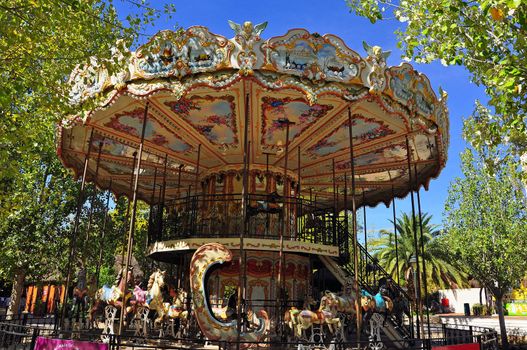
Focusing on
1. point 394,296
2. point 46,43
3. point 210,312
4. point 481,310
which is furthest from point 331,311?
point 481,310

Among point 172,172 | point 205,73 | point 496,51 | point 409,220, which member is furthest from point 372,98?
point 409,220

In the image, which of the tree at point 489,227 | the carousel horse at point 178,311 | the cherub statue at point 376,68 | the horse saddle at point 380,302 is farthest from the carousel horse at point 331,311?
the tree at point 489,227

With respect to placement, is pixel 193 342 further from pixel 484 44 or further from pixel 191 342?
pixel 484 44

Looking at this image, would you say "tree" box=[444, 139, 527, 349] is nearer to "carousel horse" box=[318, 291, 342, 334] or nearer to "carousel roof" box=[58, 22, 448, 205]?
"carousel roof" box=[58, 22, 448, 205]

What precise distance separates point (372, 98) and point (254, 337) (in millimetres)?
5725

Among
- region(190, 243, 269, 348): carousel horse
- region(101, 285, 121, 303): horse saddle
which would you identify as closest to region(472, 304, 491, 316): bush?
region(190, 243, 269, 348): carousel horse

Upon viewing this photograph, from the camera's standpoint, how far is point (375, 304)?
10398 millimetres

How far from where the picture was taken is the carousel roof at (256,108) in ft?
28.9

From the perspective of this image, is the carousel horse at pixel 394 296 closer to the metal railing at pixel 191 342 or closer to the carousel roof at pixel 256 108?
the metal railing at pixel 191 342

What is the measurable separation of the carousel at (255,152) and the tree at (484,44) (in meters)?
1.10

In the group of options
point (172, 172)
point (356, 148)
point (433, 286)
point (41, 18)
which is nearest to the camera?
point (41, 18)

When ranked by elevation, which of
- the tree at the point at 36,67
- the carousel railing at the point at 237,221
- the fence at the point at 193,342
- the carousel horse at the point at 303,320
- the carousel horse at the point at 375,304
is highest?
the tree at the point at 36,67

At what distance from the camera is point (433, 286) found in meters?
33.2

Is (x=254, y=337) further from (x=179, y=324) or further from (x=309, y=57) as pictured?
(x=309, y=57)
